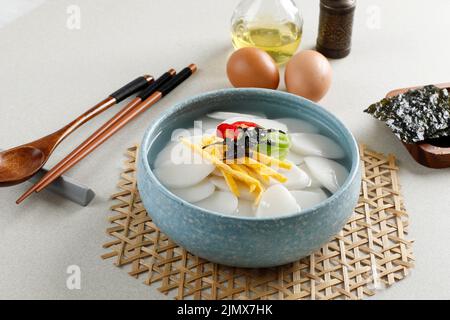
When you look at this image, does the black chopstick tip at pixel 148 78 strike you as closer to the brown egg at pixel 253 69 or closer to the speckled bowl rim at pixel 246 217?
the brown egg at pixel 253 69

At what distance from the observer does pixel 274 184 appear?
39.1 inches

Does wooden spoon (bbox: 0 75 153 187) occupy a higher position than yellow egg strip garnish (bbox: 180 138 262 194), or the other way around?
yellow egg strip garnish (bbox: 180 138 262 194)

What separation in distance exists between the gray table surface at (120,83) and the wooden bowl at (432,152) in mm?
18

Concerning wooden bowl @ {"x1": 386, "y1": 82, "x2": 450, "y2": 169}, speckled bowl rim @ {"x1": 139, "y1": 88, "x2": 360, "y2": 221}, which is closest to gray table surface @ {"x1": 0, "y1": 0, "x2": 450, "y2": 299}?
wooden bowl @ {"x1": 386, "y1": 82, "x2": 450, "y2": 169}

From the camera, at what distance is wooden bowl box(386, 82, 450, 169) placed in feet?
3.91

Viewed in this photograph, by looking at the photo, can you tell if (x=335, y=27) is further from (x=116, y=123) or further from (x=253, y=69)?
(x=116, y=123)

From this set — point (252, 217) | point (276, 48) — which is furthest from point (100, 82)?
point (252, 217)

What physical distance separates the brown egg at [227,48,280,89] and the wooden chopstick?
0.43 ft

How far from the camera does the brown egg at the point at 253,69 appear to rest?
135cm

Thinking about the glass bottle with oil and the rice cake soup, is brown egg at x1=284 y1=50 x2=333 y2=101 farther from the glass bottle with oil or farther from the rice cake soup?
the rice cake soup

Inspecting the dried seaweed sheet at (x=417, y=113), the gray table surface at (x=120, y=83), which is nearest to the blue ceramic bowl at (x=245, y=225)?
the gray table surface at (x=120, y=83)

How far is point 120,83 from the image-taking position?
144 centimetres

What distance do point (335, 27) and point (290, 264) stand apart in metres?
0.66

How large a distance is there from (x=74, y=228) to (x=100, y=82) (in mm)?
458
